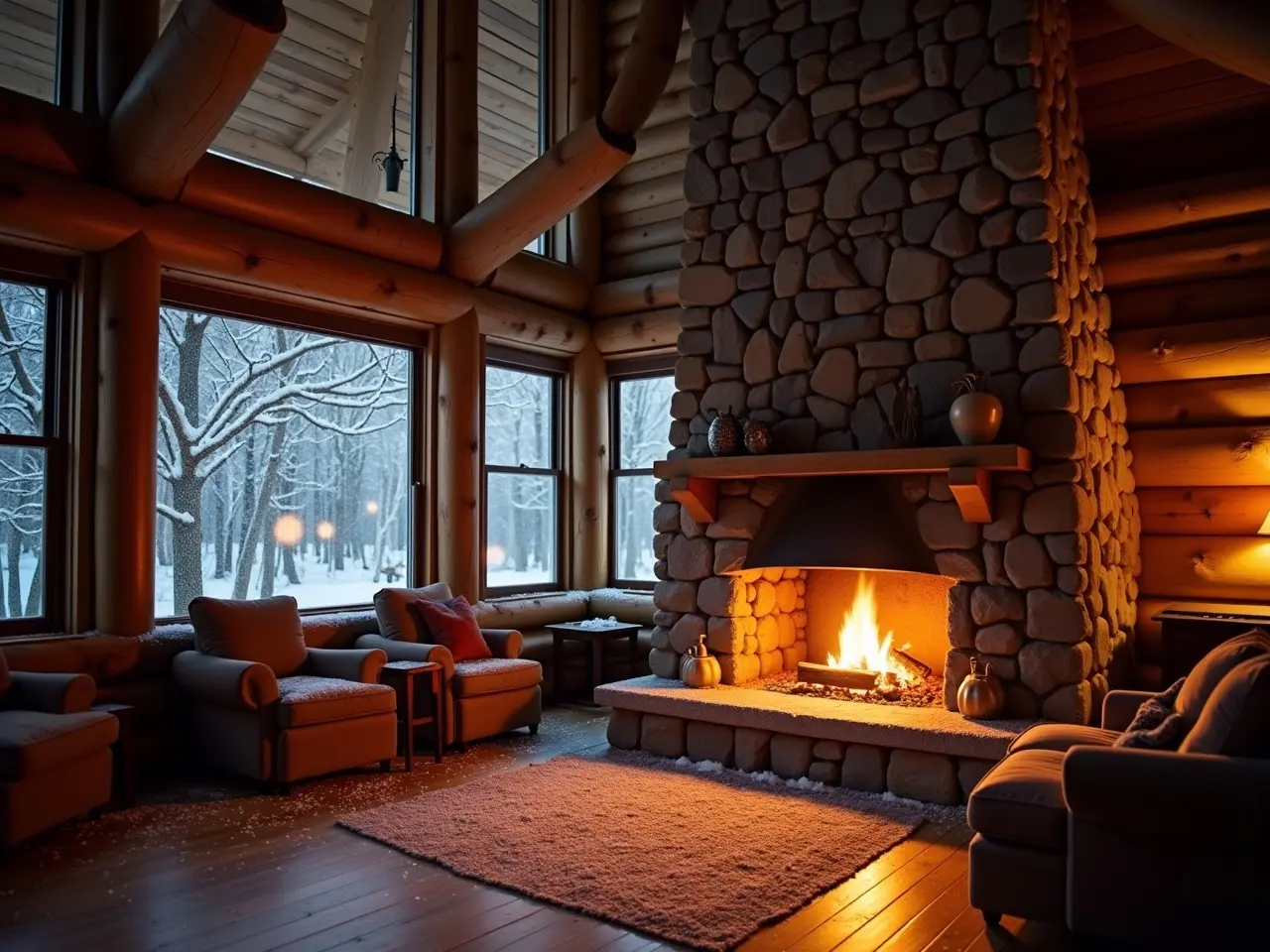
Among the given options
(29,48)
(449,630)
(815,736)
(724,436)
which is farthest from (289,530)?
(815,736)

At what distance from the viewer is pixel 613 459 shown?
8000mm

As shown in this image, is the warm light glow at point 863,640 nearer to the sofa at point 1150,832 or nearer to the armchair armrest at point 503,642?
the armchair armrest at point 503,642

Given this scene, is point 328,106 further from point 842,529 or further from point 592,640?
point 842,529

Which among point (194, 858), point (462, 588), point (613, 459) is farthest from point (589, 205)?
point (194, 858)

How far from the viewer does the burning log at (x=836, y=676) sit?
212 inches

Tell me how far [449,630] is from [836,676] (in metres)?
2.28

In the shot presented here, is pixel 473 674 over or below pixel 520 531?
below

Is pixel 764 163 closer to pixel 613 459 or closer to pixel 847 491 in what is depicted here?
pixel 847 491

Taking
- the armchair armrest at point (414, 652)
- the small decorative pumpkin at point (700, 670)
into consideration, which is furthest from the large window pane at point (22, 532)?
the small decorative pumpkin at point (700, 670)

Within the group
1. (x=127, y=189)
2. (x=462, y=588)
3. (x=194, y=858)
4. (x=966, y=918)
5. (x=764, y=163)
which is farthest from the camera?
(x=462, y=588)

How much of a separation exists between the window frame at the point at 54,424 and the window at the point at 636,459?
400cm

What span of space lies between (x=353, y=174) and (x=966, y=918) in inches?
221

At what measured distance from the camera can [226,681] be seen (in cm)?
477

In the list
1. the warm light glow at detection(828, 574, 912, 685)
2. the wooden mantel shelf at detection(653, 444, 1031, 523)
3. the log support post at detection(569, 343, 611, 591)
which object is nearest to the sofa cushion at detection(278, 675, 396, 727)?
the wooden mantel shelf at detection(653, 444, 1031, 523)
